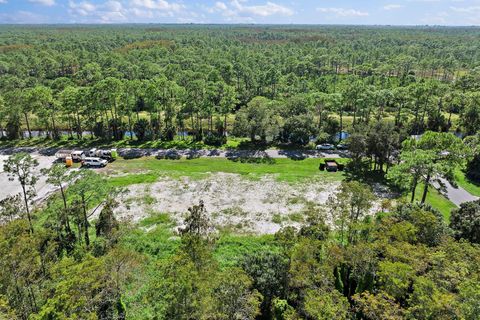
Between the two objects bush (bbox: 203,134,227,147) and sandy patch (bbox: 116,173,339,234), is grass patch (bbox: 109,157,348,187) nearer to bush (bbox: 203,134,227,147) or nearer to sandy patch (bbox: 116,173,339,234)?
sandy patch (bbox: 116,173,339,234)

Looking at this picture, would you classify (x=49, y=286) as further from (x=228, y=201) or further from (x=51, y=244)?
(x=228, y=201)

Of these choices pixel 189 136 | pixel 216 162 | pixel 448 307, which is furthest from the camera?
pixel 189 136

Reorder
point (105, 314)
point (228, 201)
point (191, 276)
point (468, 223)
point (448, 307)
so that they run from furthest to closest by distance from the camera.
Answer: point (228, 201)
point (468, 223)
point (105, 314)
point (191, 276)
point (448, 307)

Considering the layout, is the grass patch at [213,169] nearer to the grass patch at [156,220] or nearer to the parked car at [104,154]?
the parked car at [104,154]

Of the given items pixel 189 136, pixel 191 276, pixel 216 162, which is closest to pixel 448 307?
pixel 191 276

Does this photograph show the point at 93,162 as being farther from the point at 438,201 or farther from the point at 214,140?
the point at 438,201

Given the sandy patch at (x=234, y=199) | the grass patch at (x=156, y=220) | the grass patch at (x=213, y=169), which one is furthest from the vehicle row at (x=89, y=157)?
the grass patch at (x=156, y=220)
